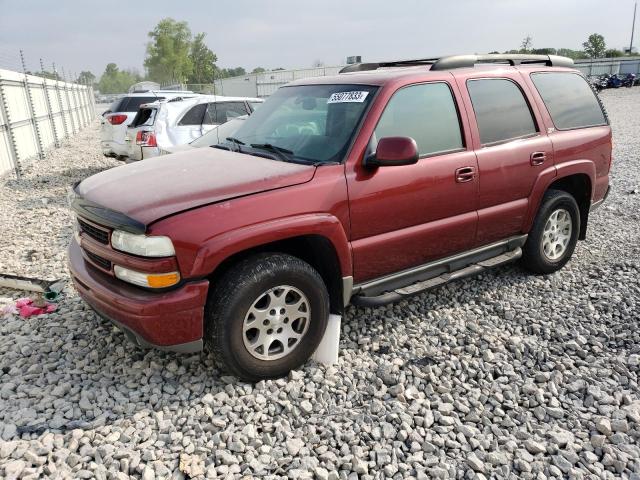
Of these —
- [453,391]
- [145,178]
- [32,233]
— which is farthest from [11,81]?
[453,391]

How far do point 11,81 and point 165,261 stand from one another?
12852mm

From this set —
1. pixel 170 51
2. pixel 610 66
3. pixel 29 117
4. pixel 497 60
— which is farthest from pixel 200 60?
pixel 497 60

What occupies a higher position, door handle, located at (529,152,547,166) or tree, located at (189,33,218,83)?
tree, located at (189,33,218,83)

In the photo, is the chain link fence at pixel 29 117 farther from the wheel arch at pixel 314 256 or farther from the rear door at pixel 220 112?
the wheel arch at pixel 314 256

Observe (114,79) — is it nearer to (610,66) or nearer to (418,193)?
(610,66)

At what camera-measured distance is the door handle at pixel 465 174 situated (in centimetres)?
371

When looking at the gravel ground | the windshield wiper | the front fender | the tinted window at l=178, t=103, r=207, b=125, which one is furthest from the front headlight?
the tinted window at l=178, t=103, r=207, b=125

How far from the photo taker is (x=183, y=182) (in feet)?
Result: 10.1

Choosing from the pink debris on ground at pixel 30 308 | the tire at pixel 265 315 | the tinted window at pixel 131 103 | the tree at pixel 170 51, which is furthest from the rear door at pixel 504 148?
the tree at pixel 170 51

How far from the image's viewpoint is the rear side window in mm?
4488

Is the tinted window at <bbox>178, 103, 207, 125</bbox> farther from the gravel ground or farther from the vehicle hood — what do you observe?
the vehicle hood

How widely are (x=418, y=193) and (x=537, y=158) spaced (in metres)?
1.41

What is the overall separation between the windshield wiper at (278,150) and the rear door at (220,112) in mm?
5897

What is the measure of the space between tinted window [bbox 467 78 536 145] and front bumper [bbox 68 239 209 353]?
99.7 inches
